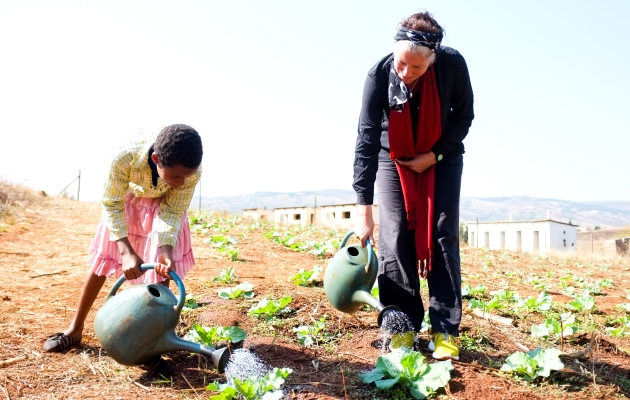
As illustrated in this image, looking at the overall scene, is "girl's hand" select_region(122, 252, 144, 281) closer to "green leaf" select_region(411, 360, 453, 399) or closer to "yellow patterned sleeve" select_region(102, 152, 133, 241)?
"yellow patterned sleeve" select_region(102, 152, 133, 241)

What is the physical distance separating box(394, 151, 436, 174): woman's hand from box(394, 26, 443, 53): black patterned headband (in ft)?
1.64

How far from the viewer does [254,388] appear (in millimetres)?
2076

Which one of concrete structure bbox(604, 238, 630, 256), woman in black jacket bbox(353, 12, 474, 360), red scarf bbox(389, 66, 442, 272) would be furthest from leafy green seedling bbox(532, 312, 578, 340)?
concrete structure bbox(604, 238, 630, 256)

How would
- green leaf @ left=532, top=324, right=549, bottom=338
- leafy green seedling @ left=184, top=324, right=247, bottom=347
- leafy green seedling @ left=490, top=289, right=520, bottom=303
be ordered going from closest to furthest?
leafy green seedling @ left=184, top=324, right=247, bottom=347, green leaf @ left=532, top=324, right=549, bottom=338, leafy green seedling @ left=490, top=289, right=520, bottom=303

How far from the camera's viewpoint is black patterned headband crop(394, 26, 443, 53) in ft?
7.77

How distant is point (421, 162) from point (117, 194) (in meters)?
1.44

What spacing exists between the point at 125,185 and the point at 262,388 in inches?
45.9

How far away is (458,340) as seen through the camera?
295 cm

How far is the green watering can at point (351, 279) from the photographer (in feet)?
8.79

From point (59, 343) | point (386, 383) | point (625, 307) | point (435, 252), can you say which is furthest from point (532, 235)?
point (59, 343)

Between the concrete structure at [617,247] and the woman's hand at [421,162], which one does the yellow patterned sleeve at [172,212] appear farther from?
the concrete structure at [617,247]

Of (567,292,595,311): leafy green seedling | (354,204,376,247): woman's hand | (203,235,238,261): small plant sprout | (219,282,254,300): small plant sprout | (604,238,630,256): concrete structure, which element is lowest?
(604,238,630,256): concrete structure

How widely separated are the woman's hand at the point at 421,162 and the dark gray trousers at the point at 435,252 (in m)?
0.08

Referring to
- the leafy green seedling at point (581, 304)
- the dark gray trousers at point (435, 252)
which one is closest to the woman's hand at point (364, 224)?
the dark gray trousers at point (435, 252)
